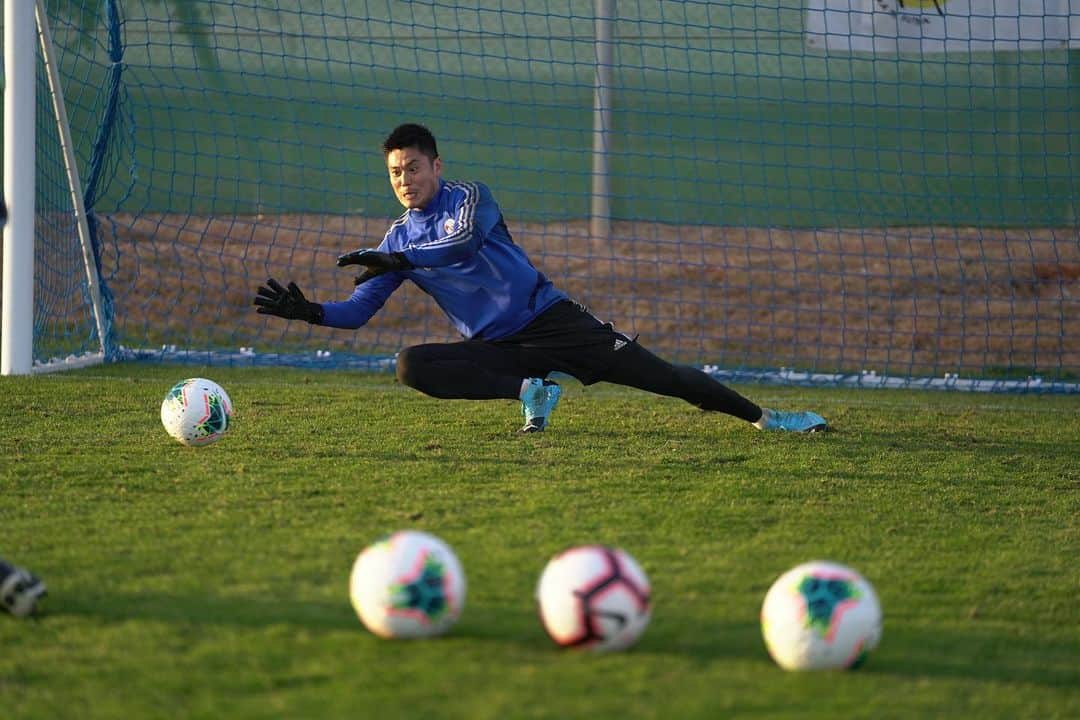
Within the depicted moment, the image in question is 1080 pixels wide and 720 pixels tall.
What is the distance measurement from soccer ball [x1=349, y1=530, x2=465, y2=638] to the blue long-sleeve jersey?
2990 mm

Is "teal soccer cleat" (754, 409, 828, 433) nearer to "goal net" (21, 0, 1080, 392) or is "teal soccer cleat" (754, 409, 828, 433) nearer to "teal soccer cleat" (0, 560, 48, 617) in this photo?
→ "goal net" (21, 0, 1080, 392)

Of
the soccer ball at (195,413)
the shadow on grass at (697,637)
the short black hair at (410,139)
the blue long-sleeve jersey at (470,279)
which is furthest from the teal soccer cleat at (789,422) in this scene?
the shadow on grass at (697,637)

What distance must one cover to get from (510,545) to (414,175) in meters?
2.38

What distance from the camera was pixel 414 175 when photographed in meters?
6.16

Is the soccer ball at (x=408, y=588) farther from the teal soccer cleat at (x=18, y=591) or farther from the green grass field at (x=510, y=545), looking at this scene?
the teal soccer cleat at (x=18, y=591)

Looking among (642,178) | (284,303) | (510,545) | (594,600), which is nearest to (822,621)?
(594,600)

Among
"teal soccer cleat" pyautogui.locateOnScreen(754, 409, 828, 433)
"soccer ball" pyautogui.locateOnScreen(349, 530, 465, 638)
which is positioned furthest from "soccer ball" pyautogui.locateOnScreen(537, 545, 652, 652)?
"teal soccer cleat" pyautogui.locateOnScreen(754, 409, 828, 433)

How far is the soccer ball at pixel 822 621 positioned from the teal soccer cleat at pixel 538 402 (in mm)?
3151

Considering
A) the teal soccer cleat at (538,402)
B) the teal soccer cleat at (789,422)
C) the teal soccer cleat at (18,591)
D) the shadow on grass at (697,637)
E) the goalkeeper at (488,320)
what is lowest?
the shadow on grass at (697,637)

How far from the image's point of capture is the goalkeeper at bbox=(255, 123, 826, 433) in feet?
20.4

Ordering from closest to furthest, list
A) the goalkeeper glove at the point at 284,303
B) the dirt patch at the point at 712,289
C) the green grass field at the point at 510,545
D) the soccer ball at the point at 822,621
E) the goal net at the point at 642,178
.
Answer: the green grass field at the point at 510,545 < the soccer ball at the point at 822,621 < the goalkeeper glove at the point at 284,303 < the dirt patch at the point at 712,289 < the goal net at the point at 642,178

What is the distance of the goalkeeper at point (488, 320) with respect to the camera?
6.22 metres

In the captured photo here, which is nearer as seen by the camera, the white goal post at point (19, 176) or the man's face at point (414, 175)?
the man's face at point (414, 175)

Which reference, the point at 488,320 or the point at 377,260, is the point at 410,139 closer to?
the point at 377,260
